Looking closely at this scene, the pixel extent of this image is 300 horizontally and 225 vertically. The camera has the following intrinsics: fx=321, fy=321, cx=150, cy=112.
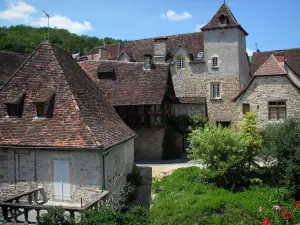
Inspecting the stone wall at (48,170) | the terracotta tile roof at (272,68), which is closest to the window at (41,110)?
the stone wall at (48,170)

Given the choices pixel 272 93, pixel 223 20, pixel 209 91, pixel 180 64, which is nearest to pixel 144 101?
pixel 209 91

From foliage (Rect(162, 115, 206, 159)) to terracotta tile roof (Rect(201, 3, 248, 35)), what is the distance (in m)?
8.01

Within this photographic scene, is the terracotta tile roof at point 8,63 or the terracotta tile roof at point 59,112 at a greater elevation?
the terracotta tile roof at point 8,63

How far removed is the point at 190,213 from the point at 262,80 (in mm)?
14688

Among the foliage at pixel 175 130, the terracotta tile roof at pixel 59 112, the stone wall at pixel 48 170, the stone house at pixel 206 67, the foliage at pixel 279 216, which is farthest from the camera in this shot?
the stone house at pixel 206 67

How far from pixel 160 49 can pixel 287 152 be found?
17.7 meters

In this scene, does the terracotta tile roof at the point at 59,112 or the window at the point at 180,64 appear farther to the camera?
the window at the point at 180,64

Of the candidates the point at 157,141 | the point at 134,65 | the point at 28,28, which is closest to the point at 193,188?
the point at 157,141

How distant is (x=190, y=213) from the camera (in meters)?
11.4

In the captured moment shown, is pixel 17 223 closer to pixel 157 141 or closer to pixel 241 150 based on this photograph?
pixel 241 150

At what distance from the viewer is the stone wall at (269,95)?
22.5 meters

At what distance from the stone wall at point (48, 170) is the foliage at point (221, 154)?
13.3ft

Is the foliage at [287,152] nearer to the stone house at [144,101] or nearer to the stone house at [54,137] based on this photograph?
the stone house at [54,137]

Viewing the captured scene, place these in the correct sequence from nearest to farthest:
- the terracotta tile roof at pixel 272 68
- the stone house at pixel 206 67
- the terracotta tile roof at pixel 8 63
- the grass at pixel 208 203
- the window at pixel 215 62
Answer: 1. the grass at pixel 208 203
2. the terracotta tile roof at pixel 8 63
3. the terracotta tile roof at pixel 272 68
4. the stone house at pixel 206 67
5. the window at pixel 215 62
